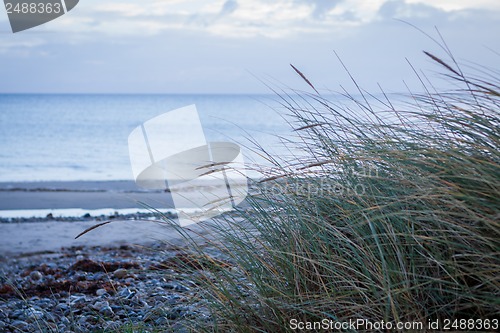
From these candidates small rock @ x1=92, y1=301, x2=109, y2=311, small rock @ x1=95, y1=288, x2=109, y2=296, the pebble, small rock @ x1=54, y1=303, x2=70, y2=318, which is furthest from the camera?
small rock @ x1=95, y1=288, x2=109, y2=296

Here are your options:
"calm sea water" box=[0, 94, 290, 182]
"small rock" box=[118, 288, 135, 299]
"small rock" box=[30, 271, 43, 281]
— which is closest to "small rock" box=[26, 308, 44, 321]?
"small rock" box=[118, 288, 135, 299]

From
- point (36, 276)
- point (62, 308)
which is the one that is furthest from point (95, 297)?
point (36, 276)

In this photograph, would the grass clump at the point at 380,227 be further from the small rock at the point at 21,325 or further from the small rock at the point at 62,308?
the small rock at the point at 62,308

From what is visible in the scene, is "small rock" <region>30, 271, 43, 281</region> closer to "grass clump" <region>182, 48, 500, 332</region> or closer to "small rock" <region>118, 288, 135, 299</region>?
"small rock" <region>118, 288, 135, 299</region>

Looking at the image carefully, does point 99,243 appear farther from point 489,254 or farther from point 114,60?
point 114,60

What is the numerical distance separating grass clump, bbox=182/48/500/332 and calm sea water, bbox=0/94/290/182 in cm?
44

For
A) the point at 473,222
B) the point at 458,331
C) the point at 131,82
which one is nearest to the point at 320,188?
the point at 473,222

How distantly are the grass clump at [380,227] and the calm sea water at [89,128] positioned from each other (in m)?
0.44

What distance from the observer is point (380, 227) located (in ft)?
6.87

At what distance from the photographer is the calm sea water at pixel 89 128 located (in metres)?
18.8

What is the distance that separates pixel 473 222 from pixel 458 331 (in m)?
0.38

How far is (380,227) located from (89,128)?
37.3 meters

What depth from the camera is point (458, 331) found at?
1.78 meters

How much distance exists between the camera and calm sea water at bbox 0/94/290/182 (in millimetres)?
18828
